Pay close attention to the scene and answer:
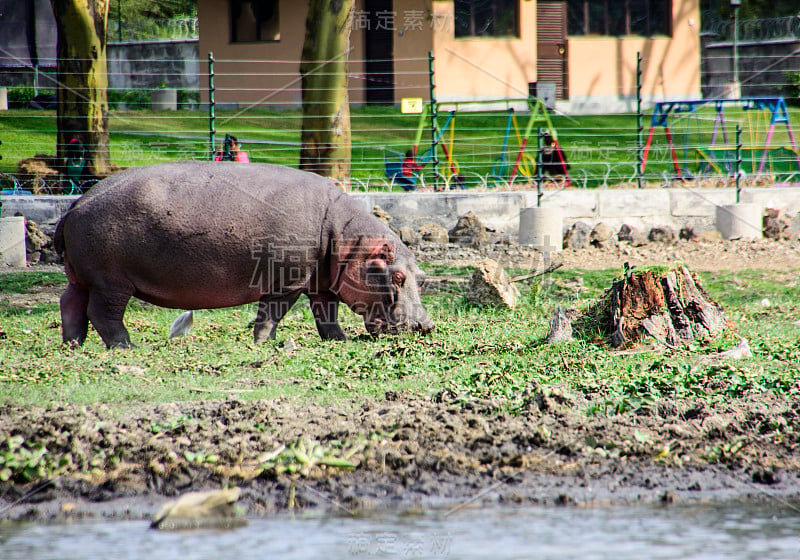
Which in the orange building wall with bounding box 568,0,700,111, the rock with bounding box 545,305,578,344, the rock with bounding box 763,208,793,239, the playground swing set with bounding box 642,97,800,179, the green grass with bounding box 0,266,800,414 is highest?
the orange building wall with bounding box 568,0,700,111

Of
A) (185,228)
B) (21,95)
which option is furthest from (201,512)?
(21,95)

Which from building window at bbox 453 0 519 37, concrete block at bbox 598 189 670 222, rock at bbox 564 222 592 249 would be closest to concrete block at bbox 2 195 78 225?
rock at bbox 564 222 592 249

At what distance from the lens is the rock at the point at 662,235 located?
13.9 meters

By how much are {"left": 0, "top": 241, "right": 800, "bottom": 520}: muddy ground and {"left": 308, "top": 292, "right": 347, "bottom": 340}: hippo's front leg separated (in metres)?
2.54

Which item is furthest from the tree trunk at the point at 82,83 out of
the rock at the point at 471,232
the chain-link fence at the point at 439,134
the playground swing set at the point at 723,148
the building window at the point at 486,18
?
the building window at the point at 486,18

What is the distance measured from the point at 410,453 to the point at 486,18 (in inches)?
828

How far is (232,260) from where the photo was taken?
320 inches

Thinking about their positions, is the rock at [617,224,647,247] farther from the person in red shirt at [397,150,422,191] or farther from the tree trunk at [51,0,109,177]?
the tree trunk at [51,0,109,177]

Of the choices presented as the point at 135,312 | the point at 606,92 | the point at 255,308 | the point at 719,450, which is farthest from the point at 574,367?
the point at 606,92

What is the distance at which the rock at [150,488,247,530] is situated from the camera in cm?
446

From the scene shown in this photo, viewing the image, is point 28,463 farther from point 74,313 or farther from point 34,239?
point 34,239

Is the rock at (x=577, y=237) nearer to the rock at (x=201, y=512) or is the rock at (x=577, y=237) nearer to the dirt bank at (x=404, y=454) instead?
the dirt bank at (x=404, y=454)

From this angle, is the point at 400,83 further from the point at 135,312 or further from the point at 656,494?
the point at 656,494

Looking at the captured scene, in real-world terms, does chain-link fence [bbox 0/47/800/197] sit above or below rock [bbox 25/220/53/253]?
above
